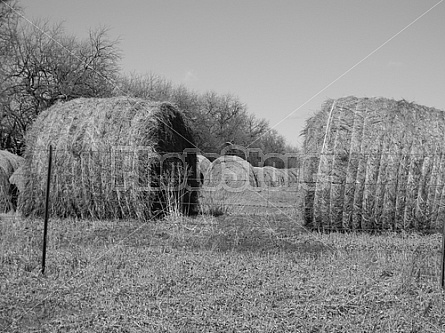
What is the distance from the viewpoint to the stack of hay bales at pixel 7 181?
10594mm

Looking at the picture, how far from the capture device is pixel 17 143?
24016 millimetres

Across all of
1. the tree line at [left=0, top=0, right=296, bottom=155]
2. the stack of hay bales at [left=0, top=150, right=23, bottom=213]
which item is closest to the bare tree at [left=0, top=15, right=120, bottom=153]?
the tree line at [left=0, top=0, right=296, bottom=155]

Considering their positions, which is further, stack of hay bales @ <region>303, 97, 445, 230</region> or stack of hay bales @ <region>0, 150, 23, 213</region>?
stack of hay bales @ <region>0, 150, 23, 213</region>

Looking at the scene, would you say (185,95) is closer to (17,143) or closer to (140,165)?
(17,143)

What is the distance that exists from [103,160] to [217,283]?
4.82m

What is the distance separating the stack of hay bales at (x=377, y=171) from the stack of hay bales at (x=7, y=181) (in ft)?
20.2

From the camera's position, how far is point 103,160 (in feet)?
30.2

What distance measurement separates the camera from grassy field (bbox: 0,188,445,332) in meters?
4.02

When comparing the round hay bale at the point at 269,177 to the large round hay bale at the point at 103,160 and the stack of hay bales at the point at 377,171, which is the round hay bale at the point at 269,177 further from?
the stack of hay bales at the point at 377,171

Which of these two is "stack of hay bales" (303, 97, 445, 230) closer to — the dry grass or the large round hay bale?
the dry grass

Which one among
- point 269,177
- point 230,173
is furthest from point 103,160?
point 269,177

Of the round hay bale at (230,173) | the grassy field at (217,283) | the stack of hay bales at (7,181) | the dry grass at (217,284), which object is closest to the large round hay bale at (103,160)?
the stack of hay bales at (7,181)

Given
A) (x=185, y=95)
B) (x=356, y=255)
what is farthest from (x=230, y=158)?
A: (x=185, y=95)

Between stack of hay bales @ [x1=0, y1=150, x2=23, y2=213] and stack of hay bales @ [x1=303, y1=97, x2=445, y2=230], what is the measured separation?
6.16 meters
